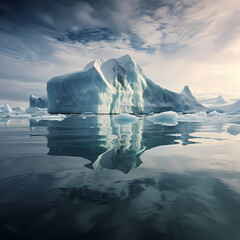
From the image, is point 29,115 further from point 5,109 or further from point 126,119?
point 5,109

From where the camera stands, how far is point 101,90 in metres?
26.7

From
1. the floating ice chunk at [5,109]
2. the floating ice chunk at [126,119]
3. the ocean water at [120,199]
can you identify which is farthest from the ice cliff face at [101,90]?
the ocean water at [120,199]

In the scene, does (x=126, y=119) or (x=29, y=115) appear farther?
(x=29, y=115)

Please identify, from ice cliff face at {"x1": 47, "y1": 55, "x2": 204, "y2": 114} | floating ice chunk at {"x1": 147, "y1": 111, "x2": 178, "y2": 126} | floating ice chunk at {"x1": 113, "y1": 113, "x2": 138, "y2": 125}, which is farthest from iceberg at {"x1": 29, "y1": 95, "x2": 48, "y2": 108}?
floating ice chunk at {"x1": 147, "y1": 111, "x2": 178, "y2": 126}

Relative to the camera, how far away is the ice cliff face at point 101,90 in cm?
2649

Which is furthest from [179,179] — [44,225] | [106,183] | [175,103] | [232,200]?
[175,103]

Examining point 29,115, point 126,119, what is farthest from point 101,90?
point 126,119

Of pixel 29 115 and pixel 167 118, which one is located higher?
pixel 167 118

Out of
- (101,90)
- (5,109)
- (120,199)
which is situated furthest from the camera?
(5,109)

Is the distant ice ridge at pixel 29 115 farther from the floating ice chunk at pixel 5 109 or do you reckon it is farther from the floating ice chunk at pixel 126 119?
the floating ice chunk at pixel 126 119

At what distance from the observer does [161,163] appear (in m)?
2.29

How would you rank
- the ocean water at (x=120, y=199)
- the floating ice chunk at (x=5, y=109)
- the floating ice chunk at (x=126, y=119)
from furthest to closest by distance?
the floating ice chunk at (x=5, y=109)
the floating ice chunk at (x=126, y=119)
the ocean water at (x=120, y=199)

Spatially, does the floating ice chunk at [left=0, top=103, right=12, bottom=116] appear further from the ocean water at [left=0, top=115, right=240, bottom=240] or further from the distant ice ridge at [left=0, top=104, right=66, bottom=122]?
the ocean water at [left=0, top=115, right=240, bottom=240]

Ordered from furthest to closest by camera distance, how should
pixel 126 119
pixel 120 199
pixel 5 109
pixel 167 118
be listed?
pixel 5 109 → pixel 126 119 → pixel 167 118 → pixel 120 199
